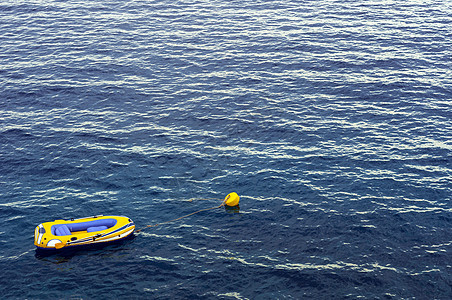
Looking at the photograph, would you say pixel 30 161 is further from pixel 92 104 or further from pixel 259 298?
pixel 259 298

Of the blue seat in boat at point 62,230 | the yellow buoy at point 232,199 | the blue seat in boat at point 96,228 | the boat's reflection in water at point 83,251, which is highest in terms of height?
the blue seat in boat at point 62,230

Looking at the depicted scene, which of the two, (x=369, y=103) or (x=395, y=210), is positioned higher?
(x=369, y=103)

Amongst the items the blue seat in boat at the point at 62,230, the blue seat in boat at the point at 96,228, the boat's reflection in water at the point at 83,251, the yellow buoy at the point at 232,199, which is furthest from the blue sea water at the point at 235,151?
the blue seat in boat at the point at 62,230

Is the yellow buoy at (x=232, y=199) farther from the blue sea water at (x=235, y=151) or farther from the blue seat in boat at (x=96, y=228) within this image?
the blue seat in boat at (x=96, y=228)

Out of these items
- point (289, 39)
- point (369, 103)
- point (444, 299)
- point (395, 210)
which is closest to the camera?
point (444, 299)

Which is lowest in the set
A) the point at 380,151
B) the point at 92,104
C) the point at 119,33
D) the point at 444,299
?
the point at 444,299

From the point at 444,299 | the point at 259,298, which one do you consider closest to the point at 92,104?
the point at 259,298

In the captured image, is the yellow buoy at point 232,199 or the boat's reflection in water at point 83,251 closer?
the boat's reflection in water at point 83,251
